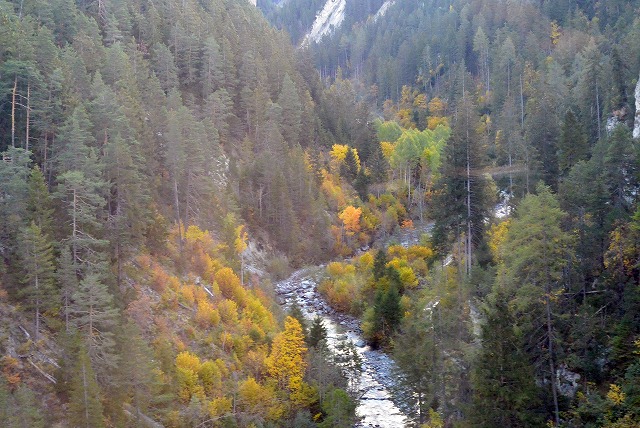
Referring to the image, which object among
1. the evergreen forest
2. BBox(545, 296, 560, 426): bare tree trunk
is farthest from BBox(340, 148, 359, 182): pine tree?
BBox(545, 296, 560, 426): bare tree trunk

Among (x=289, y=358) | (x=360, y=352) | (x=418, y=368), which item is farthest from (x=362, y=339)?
Result: (x=418, y=368)

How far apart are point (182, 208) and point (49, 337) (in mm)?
23423

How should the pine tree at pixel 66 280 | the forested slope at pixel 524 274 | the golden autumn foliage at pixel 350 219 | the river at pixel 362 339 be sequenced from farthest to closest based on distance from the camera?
the golden autumn foliage at pixel 350 219, the river at pixel 362 339, the pine tree at pixel 66 280, the forested slope at pixel 524 274

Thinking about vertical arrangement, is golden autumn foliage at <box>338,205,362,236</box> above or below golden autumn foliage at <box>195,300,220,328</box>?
above

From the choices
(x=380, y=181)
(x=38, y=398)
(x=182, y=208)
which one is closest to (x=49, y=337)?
(x=38, y=398)

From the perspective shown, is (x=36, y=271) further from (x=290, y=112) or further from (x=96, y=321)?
(x=290, y=112)

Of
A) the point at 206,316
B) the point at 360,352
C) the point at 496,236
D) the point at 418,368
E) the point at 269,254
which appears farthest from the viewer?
the point at 269,254

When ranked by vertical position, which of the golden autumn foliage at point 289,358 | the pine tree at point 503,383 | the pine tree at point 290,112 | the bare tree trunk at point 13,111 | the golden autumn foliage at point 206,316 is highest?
the pine tree at point 290,112

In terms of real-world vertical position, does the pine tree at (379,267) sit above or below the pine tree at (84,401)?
above

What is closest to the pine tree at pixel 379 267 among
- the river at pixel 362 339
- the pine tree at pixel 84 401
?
the river at pixel 362 339

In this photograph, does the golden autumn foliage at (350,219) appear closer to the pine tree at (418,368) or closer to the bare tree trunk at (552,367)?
the pine tree at (418,368)

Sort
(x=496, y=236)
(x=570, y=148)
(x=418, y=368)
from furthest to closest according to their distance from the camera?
(x=570, y=148), (x=496, y=236), (x=418, y=368)

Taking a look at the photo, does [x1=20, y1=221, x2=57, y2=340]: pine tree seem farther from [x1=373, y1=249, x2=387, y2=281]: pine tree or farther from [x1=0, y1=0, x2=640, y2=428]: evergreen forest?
[x1=373, y1=249, x2=387, y2=281]: pine tree

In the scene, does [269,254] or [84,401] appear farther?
[269,254]
